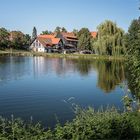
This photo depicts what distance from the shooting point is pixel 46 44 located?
4409 inches

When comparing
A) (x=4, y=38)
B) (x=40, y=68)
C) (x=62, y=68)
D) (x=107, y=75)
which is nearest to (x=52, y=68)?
(x=62, y=68)

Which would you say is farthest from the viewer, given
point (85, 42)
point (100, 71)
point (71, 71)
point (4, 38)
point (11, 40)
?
point (11, 40)

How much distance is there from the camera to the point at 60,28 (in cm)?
17288

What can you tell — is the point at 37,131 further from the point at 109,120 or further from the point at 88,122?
the point at 109,120

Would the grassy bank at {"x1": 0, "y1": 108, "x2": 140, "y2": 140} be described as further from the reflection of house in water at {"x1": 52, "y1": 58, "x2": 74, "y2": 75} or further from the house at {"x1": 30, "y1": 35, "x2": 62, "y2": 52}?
the house at {"x1": 30, "y1": 35, "x2": 62, "y2": 52}

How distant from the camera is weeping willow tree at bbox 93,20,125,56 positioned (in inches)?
2744

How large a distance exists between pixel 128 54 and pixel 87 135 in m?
3.96

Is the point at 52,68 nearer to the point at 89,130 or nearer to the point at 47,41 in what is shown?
the point at 89,130

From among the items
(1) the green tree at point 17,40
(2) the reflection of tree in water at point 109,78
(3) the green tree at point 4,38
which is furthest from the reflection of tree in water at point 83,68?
(1) the green tree at point 17,40

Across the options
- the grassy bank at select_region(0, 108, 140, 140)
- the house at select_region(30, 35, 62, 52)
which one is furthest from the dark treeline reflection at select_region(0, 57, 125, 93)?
the house at select_region(30, 35, 62, 52)

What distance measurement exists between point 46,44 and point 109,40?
1782 inches

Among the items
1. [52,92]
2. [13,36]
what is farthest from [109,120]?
[13,36]

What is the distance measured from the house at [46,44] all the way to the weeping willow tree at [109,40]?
40142 millimetres

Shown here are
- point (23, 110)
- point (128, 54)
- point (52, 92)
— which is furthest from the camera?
point (52, 92)
